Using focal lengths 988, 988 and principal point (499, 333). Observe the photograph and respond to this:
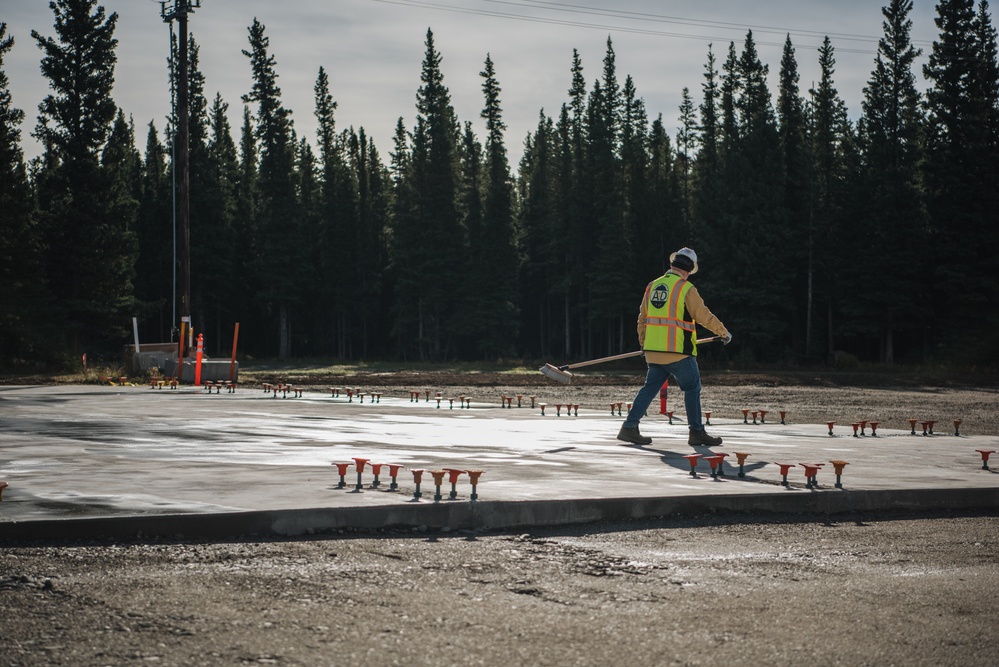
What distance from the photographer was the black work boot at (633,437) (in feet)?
38.6

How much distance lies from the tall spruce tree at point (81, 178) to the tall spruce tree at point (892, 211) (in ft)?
132

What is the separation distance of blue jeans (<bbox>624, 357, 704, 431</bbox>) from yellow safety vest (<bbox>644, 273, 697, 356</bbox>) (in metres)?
0.21

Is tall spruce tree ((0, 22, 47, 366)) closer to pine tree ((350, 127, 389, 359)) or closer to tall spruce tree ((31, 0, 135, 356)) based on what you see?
tall spruce tree ((31, 0, 135, 356))

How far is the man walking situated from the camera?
38.5 feet

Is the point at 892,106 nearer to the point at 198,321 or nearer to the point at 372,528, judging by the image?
the point at 198,321

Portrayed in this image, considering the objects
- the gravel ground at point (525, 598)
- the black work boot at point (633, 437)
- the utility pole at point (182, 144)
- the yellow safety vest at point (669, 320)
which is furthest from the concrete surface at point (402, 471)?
the utility pole at point (182, 144)

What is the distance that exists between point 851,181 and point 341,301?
41845 millimetres

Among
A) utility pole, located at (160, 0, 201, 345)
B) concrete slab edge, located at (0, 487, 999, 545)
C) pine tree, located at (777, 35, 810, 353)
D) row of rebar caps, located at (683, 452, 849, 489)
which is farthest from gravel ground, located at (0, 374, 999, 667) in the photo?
pine tree, located at (777, 35, 810, 353)

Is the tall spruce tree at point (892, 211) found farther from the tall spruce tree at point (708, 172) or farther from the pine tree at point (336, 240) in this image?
the pine tree at point (336, 240)

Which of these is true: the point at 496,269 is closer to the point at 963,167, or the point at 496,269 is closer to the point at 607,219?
the point at 607,219

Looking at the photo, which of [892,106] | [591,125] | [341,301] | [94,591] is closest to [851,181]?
[892,106]

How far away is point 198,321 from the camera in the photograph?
236 feet

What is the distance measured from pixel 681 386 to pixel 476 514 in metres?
5.24

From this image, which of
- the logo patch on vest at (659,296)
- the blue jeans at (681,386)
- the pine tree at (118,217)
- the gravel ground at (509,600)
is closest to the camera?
the gravel ground at (509,600)
